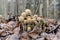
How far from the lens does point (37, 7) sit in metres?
2.50

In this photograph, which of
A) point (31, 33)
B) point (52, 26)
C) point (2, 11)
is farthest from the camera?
A: point (2, 11)

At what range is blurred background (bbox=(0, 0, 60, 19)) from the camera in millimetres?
2465

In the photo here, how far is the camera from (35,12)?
8.14 ft

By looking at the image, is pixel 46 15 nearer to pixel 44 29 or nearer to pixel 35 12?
pixel 35 12

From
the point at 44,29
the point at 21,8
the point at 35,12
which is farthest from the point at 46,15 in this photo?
the point at 44,29

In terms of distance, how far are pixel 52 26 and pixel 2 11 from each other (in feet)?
2.51

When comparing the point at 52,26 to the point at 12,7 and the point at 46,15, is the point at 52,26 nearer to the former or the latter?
the point at 46,15

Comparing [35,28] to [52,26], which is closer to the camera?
[35,28]

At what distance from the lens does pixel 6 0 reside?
8.63ft

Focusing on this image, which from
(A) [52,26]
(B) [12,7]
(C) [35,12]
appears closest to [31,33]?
(A) [52,26]

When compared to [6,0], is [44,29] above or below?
below

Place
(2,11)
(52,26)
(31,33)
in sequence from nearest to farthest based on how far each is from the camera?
(31,33), (52,26), (2,11)

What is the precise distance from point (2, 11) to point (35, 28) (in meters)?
0.84

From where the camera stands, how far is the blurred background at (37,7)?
2465 millimetres
